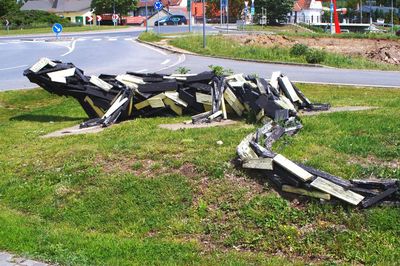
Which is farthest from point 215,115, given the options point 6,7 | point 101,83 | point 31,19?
point 6,7

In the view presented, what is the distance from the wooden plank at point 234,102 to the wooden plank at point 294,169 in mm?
3898

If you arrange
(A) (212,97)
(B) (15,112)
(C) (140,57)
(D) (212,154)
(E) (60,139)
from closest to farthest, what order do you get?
(D) (212,154) → (E) (60,139) → (A) (212,97) → (B) (15,112) → (C) (140,57)

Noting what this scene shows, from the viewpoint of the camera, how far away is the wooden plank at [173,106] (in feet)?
Answer: 36.3

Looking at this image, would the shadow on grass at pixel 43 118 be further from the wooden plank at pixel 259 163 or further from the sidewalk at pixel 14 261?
the sidewalk at pixel 14 261

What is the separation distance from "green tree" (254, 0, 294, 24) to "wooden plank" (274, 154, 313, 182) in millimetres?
77091

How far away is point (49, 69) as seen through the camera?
11703 mm

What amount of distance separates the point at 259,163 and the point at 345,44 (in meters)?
45.3

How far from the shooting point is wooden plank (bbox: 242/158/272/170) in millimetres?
6416

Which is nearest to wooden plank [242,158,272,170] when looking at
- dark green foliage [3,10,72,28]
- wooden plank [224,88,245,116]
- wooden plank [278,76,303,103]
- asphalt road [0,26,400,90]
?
wooden plank [224,88,245,116]

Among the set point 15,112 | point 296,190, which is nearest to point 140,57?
point 15,112

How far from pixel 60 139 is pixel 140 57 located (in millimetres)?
19914

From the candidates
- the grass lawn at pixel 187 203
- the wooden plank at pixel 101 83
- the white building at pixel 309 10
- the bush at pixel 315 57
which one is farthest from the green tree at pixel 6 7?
the grass lawn at pixel 187 203

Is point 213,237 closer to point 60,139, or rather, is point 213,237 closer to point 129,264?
point 129,264

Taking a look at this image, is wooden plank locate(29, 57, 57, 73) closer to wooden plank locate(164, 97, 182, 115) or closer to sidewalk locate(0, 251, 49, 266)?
wooden plank locate(164, 97, 182, 115)
